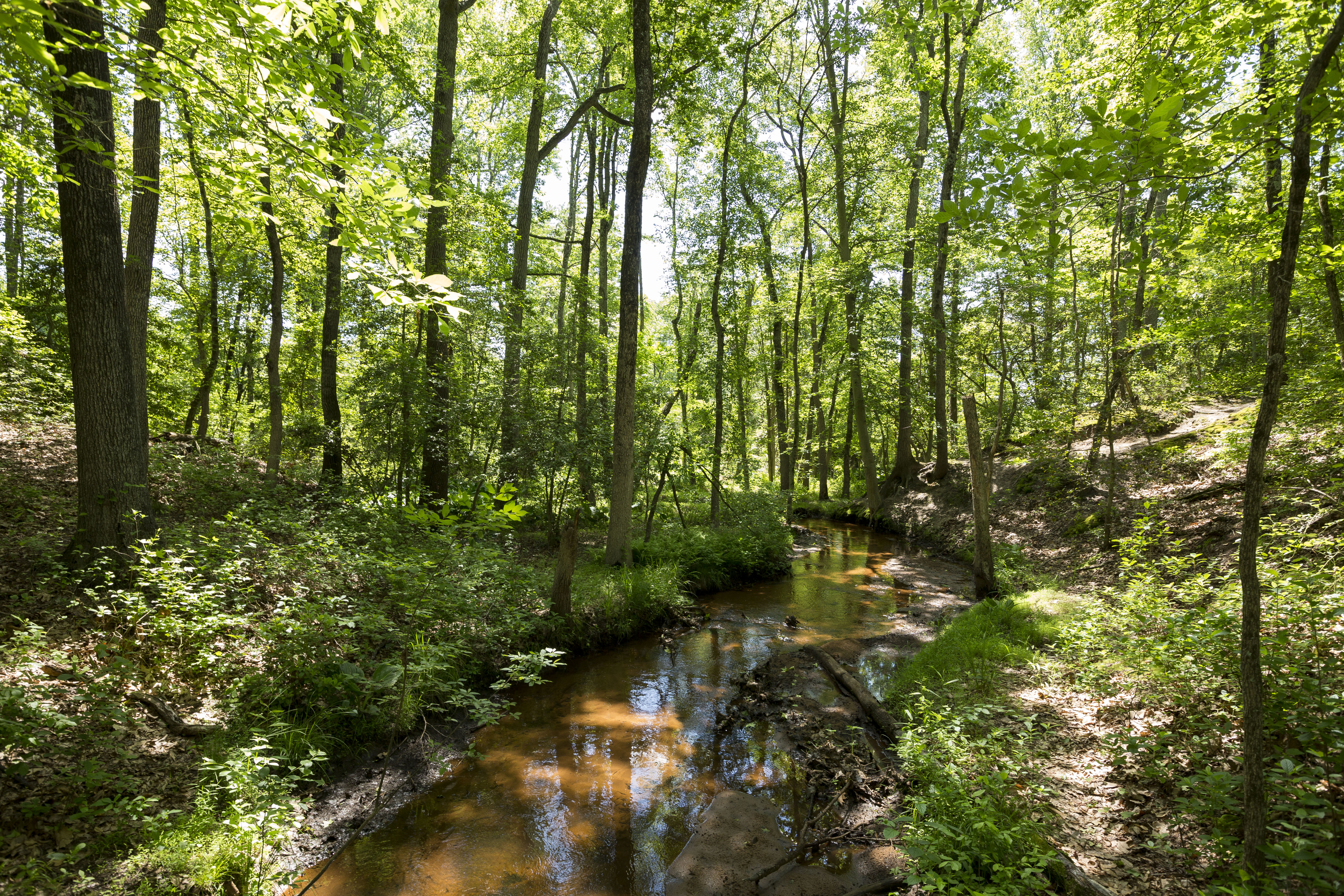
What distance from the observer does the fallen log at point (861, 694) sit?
5.58 m

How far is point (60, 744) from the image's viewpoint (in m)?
3.88

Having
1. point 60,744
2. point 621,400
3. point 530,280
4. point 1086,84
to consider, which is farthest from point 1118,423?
point 530,280

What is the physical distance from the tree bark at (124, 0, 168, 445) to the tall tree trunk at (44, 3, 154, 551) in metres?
1.01

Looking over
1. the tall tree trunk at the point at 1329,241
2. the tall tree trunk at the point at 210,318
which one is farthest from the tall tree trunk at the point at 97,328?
the tall tree trunk at the point at 1329,241

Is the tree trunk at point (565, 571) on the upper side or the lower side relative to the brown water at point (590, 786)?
upper

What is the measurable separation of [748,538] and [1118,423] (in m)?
8.75

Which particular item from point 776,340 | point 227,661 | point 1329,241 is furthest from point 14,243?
point 1329,241

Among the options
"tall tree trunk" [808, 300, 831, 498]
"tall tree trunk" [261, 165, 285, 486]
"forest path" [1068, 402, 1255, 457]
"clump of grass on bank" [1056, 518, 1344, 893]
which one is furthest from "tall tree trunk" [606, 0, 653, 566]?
"tall tree trunk" [808, 300, 831, 498]

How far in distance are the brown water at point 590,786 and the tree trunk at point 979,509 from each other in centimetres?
256

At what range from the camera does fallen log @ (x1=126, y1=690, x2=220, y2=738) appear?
4383 millimetres

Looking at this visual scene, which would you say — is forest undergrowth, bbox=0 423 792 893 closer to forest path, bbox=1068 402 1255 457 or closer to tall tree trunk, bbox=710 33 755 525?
tall tree trunk, bbox=710 33 755 525

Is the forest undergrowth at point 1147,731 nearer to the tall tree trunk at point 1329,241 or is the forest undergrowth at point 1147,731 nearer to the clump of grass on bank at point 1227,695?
the clump of grass on bank at point 1227,695

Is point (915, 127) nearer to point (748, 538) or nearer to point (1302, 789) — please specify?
point (748, 538)

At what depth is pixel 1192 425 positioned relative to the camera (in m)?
11.9
